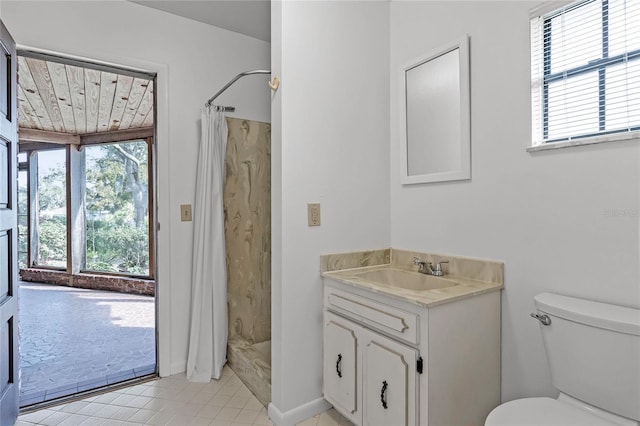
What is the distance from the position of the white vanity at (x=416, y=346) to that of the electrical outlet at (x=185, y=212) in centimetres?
116

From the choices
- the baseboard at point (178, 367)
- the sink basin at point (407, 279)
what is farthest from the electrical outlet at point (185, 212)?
the sink basin at point (407, 279)

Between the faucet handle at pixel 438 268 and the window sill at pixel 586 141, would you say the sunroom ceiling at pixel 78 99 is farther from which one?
the window sill at pixel 586 141

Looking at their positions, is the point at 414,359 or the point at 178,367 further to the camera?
the point at 178,367

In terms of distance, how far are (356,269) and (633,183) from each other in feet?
4.12

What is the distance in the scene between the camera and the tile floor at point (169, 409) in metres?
1.88

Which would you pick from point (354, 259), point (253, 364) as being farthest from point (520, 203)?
point (253, 364)

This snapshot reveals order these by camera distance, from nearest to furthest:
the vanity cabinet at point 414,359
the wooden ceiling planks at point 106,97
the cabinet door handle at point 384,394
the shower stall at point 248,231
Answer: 1. the vanity cabinet at point 414,359
2. the cabinet door handle at point 384,394
3. the shower stall at point 248,231
4. the wooden ceiling planks at point 106,97

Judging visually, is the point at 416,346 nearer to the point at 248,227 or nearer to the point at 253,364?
the point at 253,364

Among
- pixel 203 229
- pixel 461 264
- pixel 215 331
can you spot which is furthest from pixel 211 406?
pixel 461 264

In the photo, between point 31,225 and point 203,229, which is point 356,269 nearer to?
point 203,229

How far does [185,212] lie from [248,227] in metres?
0.51

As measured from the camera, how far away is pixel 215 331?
2451 mm

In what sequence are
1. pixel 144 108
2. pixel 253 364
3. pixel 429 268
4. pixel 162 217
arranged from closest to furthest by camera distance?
1. pixel 429 268
2. pixel 253 364
3. pixel 162 217
4. pixel 144 108

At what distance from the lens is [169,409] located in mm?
1994
